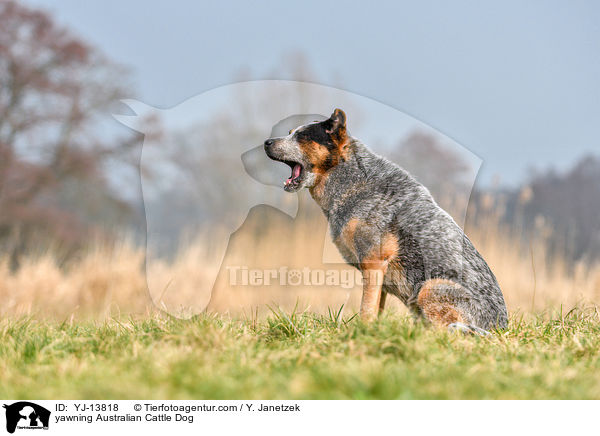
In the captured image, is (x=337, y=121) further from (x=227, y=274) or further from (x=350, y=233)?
(x=227, y=274)

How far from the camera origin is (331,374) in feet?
9.98

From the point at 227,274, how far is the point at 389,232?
14.8 feet

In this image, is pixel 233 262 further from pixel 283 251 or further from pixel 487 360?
pixel 487 360

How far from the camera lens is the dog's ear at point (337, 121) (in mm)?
4512

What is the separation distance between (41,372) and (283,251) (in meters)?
5.72

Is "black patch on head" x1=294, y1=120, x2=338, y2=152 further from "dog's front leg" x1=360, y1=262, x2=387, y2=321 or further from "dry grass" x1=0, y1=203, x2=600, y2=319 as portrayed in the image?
"dry grass" x1=0, y1=203, x2=600, y2=319

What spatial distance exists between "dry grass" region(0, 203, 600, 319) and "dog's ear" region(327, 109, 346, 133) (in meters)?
3.09

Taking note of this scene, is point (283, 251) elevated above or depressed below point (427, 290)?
above

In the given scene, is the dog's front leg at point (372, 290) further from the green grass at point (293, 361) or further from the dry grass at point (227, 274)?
the dry grass at point (227, 274)

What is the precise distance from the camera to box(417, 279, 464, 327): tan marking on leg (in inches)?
166

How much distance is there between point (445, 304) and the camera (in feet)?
13.9

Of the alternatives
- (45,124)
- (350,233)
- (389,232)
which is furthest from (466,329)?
(45,124)
